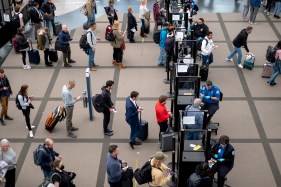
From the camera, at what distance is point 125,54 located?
1591 centimetres

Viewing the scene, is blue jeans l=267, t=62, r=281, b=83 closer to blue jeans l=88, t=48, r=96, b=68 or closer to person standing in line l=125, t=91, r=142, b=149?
person standing in line l=125, t=91, r=142, b=149

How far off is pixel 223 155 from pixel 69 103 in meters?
4.12

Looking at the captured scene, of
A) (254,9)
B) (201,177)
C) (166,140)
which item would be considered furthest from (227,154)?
(254,9)

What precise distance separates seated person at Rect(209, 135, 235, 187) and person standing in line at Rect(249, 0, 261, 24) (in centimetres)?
1055

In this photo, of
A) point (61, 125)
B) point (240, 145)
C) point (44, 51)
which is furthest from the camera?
point (44, 51)

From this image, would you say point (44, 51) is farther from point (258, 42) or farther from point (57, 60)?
point (258, 42)

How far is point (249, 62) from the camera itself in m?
14.5

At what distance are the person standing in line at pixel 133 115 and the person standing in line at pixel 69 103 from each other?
1.41 m

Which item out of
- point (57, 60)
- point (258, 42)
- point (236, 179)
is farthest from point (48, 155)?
point (258, 42)

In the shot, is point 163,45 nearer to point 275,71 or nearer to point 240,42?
point 240,42

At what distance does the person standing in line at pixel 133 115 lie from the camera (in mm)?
10106

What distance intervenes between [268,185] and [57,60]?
29.3 feet

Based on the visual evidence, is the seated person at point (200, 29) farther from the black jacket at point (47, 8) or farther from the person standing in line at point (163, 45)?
the black jacket at point (47, 8)

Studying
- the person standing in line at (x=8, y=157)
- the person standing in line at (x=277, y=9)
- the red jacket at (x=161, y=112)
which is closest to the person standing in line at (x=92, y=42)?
the red jacket at (x=161, y=112)
